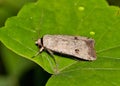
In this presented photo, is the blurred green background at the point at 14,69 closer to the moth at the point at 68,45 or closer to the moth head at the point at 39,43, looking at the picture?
the moth at the point at 68,45

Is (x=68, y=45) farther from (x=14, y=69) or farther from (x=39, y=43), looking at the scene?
(x=14, y=69)

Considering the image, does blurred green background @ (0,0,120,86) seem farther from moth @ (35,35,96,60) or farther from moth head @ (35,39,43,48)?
moth head @ (35,39,43,48)

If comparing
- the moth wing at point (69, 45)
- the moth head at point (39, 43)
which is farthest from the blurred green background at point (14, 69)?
the moth head at point (39, 43)

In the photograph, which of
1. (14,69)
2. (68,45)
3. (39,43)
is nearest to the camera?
(39,43)

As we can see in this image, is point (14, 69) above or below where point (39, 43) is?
below

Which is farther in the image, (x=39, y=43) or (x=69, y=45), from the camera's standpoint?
(x=69, y=45)

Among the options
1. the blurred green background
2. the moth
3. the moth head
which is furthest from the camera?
the blurred green background

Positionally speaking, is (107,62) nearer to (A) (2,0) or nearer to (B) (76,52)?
(B) (76,52)

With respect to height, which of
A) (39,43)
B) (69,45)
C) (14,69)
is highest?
(39,43)

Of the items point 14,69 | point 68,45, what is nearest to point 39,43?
point 68,45

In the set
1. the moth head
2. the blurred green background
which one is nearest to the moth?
the moth head
